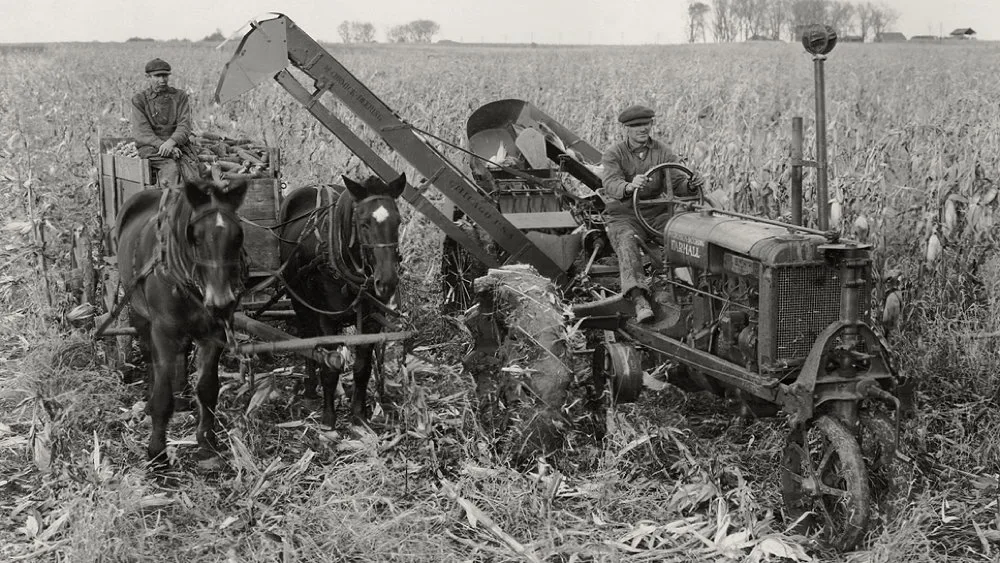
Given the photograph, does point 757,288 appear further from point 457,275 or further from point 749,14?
point 749,14

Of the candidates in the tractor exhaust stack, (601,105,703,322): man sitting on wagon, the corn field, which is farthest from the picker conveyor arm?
the tractor exhaust stack

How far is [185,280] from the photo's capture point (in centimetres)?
566

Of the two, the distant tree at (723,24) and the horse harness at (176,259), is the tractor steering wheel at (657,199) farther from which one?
the distant tree at (723,24)

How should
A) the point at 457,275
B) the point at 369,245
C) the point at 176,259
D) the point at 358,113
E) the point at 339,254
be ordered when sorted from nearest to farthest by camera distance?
the point at 176,259 → the point at 369,245 → the point at 339,254 → the point at 358,113 → the point at 457,275

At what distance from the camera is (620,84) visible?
59.7 feet

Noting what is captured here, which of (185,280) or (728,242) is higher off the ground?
(728,242)

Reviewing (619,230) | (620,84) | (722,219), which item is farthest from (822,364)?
(620,84)

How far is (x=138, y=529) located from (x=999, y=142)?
326 inches

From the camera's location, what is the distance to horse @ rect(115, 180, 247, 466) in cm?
540

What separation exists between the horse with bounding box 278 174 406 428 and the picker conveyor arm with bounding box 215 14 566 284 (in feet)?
1.68

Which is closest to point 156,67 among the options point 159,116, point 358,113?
point 159,116

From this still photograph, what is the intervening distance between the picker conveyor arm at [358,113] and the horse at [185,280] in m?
0.92

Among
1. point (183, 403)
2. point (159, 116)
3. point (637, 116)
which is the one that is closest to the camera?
point (183, 403)

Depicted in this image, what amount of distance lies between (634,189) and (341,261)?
2.12m
